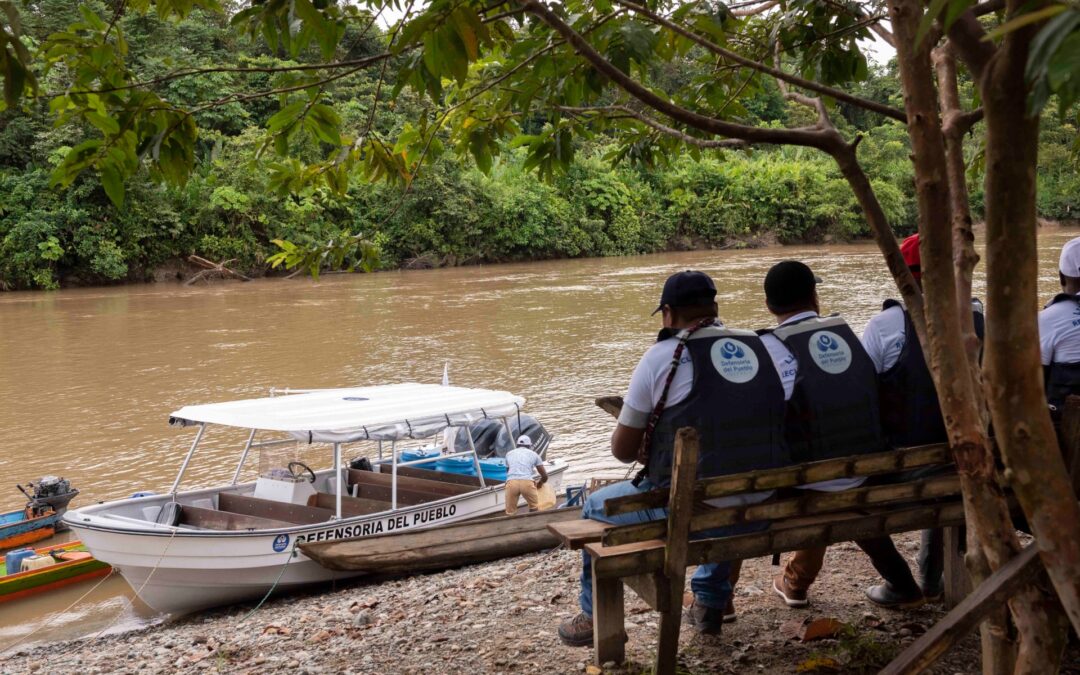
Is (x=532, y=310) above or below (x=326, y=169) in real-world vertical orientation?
below

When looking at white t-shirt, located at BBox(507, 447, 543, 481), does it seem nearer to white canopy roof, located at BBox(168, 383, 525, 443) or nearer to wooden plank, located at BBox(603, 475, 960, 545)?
white canopy roof, located at BBox(168, 383, 525, 443)

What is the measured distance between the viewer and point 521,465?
1024 cm

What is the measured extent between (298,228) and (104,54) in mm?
44203

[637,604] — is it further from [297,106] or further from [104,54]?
[104,54]

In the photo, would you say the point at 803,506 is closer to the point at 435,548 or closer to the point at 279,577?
the point at 435,548

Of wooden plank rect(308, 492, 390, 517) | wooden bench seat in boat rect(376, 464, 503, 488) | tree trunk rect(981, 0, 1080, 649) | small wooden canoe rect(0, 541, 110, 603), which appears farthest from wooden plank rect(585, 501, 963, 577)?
small wooden canoe rect(0, 541, 110, 603)

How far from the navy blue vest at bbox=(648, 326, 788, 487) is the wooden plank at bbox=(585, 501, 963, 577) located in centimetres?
26

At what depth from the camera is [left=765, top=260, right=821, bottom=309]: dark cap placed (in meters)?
3.96

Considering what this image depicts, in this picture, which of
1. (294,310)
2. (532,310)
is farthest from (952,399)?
(294,310)

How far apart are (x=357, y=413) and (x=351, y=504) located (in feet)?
3.65

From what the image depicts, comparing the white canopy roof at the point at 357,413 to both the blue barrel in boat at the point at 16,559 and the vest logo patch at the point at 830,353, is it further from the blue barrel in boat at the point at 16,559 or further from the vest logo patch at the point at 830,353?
the vest logo patch at the point at 830,353

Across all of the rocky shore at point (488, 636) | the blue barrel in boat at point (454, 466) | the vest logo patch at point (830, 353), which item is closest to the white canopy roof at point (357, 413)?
the blue barrel in boat at point (454, 466)

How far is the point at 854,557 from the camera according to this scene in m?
5.71

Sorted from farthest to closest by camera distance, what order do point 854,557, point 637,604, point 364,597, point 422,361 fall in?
point 422,361 → point 364,597 → point 854,557 → point 637,604
